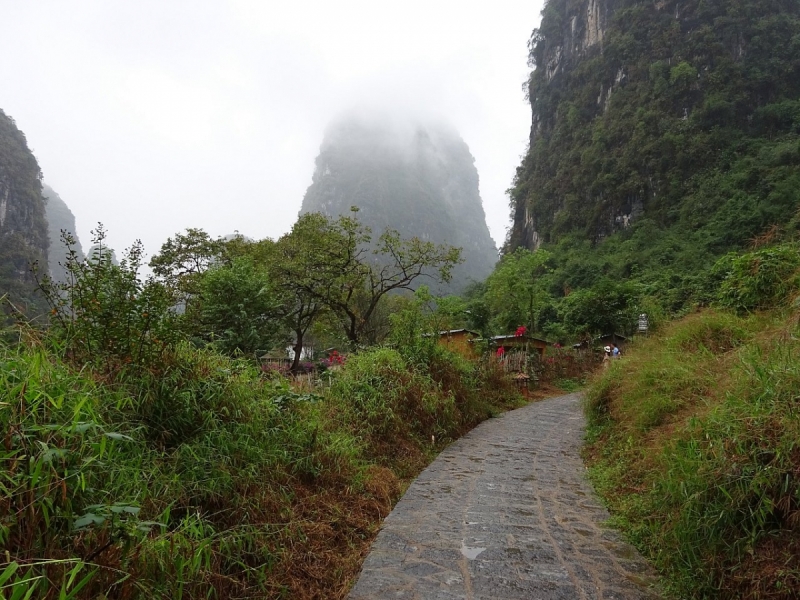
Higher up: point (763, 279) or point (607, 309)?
point (607, 309)

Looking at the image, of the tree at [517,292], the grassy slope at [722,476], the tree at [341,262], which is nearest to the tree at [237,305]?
the tree at [341,262]

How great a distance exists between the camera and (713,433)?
2961 mm

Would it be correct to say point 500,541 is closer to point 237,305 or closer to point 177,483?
point 177,483

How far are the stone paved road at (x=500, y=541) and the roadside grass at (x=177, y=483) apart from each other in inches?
11.4

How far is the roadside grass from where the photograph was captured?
1813 mm

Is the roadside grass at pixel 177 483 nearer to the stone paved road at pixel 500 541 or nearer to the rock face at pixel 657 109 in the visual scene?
the stone paved road at pixel 500 541

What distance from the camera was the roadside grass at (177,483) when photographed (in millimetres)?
1813

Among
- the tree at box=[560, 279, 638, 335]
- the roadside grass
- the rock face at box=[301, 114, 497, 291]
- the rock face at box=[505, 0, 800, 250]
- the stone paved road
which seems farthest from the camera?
the rock face at box=[301, 114, 497, 291]

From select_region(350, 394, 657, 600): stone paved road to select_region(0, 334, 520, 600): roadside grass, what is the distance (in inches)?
11.4

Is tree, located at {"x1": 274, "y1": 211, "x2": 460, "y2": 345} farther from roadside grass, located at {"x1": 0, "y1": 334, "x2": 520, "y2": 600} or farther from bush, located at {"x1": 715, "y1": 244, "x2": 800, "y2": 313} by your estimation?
bush, located at {"x1": 715, "y1": 244, "x2": 800, "y2": 313}

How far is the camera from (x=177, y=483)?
2.74 meters

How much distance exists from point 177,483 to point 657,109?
53.6 m

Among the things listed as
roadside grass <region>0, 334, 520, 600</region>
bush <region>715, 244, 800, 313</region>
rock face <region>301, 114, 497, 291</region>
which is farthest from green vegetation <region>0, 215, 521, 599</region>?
rock face <region>301, 114, 497, 291</region>

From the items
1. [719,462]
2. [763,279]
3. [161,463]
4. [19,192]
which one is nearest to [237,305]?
[161,463]
